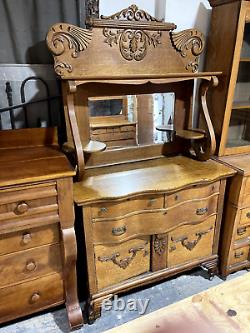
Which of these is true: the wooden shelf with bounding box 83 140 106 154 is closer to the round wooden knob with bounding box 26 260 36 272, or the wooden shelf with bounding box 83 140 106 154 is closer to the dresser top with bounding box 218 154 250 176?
the round wooden knob with bounding box 26 260 36 272

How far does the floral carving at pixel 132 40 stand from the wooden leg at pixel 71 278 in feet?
3.20

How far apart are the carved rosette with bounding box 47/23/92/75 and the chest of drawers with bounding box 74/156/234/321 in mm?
592

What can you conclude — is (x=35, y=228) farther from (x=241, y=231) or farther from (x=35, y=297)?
(x=241, y=231)

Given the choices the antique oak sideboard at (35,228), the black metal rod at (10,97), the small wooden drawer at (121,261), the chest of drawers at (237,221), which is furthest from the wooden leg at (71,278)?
the chest of drawers at (237,221)

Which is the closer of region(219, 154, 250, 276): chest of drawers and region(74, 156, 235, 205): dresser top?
region(74, 156, 235, 205): dresser top

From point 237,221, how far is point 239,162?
0.36 m

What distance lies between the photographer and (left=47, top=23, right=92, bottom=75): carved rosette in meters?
1.31

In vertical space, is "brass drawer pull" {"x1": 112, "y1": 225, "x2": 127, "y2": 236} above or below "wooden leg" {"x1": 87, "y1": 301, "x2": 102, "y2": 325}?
above

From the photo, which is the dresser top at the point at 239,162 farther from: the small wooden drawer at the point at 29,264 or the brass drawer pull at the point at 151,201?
the small wooden drawer at the point at 29,264

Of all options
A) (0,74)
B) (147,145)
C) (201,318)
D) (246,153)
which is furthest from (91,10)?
(201,318)

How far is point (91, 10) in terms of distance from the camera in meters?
1.48

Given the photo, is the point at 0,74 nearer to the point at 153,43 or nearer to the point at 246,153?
the point at 153,43

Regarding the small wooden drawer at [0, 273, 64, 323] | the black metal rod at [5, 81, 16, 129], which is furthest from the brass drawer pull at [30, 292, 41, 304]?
the black metal rod at [5, 81, 16, 129]

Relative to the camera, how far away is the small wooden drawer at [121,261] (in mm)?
1438
